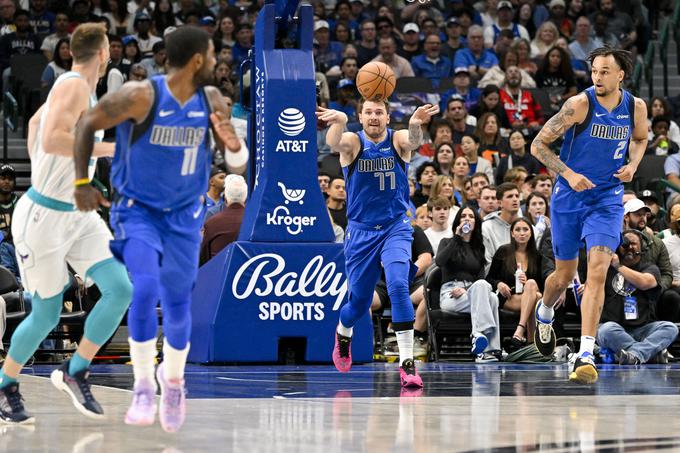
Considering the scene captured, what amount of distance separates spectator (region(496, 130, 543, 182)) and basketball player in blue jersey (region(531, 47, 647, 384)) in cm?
646

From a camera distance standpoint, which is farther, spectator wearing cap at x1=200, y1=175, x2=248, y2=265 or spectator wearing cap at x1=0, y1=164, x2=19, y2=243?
spectator wearing cap at x1=0, y1=164, x2=19, y2=243

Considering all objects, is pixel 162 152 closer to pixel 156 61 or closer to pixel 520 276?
pixel 520 276

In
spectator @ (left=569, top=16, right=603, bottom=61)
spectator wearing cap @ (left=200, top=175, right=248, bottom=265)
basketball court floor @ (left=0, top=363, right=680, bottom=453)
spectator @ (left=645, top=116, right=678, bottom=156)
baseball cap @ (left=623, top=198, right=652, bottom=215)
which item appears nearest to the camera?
basketball court floor @ (left=0, top=363, right=680, bottom=453)

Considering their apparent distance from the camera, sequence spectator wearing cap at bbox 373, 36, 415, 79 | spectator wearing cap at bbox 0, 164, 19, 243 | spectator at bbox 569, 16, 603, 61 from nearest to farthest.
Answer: spectator wearing cap at bbox 0, 164, 19, 243 < spectator wearing cap at bbox 373, 36, 415, 79 < spectator at bbox 569, 16, 603, 61

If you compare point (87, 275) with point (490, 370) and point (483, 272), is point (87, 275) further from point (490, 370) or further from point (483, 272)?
point (483, 272)

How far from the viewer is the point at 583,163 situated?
32.5 ft

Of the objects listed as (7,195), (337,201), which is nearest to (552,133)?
(337,201)

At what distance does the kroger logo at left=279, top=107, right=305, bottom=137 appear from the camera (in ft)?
40.7

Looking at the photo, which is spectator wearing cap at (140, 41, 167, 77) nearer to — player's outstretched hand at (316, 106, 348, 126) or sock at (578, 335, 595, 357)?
player's outstretched hand at (316, 106, 348, 126)

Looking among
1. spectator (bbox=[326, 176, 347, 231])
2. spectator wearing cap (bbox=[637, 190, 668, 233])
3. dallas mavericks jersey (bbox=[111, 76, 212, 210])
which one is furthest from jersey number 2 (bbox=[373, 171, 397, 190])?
spectator wearing cap (bbox=[637, 190, 668, 233])

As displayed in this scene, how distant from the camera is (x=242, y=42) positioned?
1975 cm

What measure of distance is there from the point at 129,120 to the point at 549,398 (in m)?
3.89

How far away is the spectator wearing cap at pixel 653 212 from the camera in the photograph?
50.7 feet

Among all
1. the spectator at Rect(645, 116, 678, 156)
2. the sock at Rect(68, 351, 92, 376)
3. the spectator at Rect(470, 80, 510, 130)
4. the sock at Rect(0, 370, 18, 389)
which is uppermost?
the spectator at Rect(470, 80, 510, 130)
